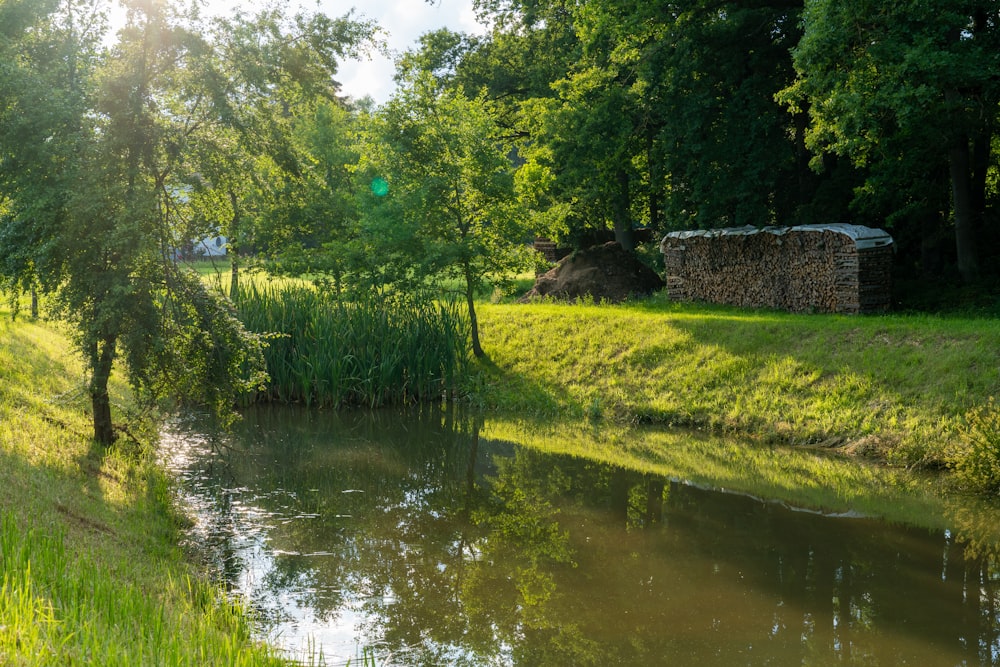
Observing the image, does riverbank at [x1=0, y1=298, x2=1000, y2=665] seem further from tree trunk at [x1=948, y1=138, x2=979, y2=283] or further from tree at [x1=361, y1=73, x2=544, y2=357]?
tree trunk at [x1=948, y1=138, x2=979, y2=283]

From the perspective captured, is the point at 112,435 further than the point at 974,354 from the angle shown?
No

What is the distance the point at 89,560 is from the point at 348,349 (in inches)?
397

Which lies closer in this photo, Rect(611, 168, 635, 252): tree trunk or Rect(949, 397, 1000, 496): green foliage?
Rect(949, 397, 1000, 496): green foliage

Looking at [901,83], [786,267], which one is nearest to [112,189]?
[901,83]

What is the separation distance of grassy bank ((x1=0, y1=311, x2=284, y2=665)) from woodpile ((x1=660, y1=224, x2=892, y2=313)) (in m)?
13.5

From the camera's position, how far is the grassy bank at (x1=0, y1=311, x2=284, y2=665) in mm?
4453

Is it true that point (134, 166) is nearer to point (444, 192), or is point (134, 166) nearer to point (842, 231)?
point (444, 192)

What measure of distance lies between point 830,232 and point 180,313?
13.6m

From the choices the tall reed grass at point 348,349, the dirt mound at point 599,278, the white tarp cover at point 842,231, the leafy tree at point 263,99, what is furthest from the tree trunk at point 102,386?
the dirt mound at point 599,278

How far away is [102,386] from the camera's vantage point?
990 centimetres

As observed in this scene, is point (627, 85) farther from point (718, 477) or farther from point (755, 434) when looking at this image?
point (718, 477)

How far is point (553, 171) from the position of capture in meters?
24.8

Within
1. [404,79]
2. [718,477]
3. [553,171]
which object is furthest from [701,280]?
[718,477]

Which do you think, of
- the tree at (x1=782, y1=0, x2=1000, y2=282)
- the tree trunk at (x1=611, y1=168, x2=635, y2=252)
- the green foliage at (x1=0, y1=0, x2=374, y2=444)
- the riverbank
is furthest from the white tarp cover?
the green foliage at (x1=0, y1=0, x2=374, y2=444)
